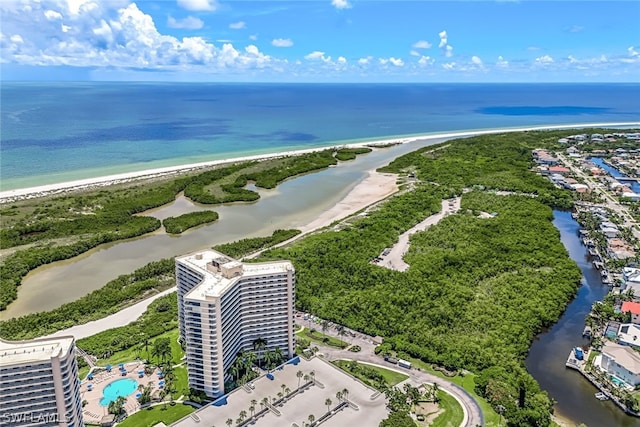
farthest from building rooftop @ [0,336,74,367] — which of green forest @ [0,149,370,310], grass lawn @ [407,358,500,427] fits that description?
green forest @ [0,149,370,310]

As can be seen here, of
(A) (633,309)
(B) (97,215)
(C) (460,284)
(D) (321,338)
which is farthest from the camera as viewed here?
(B) (97,215)

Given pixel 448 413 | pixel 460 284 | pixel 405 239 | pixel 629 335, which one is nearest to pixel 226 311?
pixel 448 413

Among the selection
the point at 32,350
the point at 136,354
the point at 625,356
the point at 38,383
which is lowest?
the point at 136,354

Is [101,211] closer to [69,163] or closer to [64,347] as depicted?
[69,163]

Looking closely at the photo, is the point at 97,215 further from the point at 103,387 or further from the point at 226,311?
the point at 226,311

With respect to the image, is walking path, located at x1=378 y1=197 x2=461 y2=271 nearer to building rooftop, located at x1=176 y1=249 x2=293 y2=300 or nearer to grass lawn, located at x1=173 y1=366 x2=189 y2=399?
building rooftop, located at x1=176 y1=249 x2=293 y2=300

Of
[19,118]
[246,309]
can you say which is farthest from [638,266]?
[19,118]
